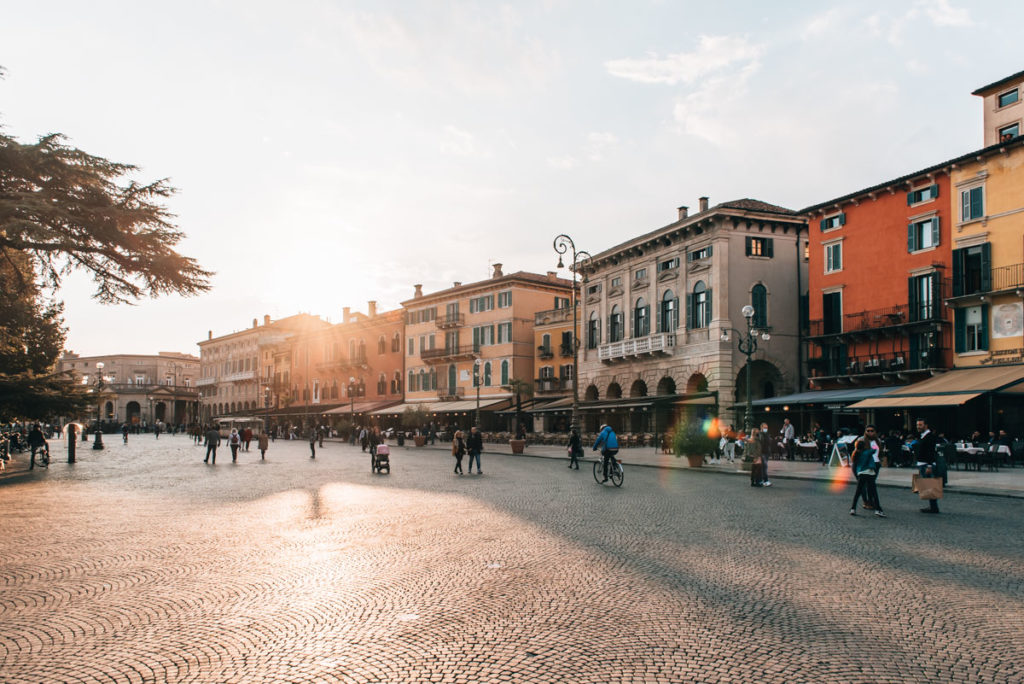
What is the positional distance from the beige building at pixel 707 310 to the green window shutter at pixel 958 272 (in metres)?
10.8

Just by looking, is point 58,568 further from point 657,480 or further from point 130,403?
point 130,403

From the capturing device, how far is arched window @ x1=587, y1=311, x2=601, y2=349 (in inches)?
1898

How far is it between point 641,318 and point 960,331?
1870 cm

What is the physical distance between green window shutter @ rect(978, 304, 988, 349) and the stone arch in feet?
43.2

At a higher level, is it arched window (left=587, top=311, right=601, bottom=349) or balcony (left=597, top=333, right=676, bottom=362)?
arched window (left=587, top=311, right=601, bottom=349)

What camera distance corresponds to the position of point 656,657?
17.0 ft

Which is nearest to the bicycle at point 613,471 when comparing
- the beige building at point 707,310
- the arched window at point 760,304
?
the beige building at point 707,310

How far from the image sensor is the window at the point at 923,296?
28969 millimetres

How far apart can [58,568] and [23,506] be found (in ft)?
24.8

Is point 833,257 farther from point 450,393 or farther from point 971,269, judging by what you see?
point 450,393

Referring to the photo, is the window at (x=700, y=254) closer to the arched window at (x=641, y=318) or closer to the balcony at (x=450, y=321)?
the arched window at (x=641, y=318)

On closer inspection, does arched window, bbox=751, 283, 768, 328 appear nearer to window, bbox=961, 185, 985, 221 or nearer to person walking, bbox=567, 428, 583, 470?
window, bbox=961, 185, 985, 221

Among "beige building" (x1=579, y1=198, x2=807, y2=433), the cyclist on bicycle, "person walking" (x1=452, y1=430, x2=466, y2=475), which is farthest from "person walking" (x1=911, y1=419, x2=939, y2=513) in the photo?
"beige building" (x1=579, y1=198, x2=807, y2=433)

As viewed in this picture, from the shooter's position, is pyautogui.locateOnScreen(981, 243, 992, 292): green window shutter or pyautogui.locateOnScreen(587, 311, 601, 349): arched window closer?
pyautogui.locateOnScreen(981, 243, 992, 292): green window shutter
